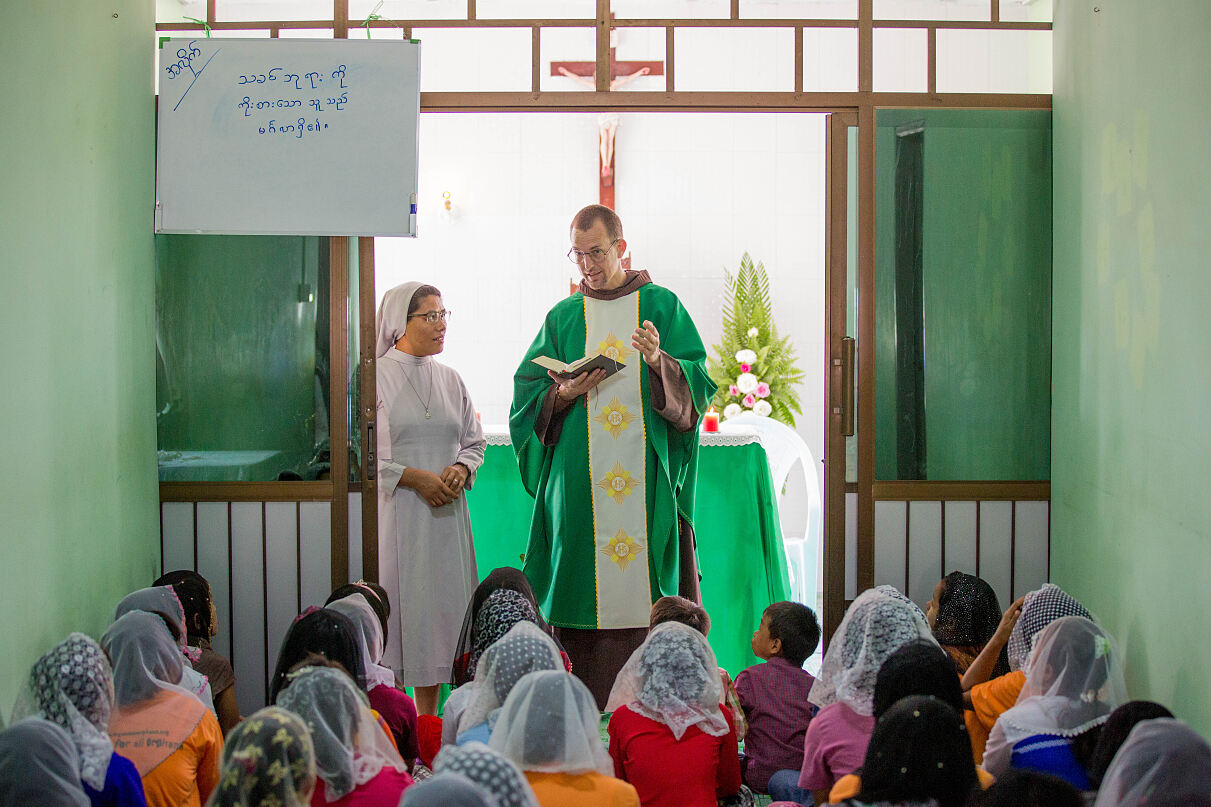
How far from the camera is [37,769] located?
6.75 ft

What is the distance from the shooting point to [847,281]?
440 cm

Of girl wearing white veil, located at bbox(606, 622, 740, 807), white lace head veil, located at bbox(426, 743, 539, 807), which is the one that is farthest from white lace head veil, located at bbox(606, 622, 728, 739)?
white lace head veil, located at bbox(426, 743, 539, 807)

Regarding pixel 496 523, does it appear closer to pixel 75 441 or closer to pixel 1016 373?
pixel 75 441

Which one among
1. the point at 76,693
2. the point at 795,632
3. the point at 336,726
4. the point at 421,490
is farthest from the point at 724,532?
the point at 76,693

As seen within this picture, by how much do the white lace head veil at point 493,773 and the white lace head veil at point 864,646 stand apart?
3.81 ft

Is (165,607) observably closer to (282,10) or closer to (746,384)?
(282,10)

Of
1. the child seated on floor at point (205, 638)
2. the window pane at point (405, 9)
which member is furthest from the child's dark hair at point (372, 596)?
the window pane at point (405, 9)

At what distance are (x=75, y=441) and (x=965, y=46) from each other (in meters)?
3.52

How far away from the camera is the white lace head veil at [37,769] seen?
2045mm

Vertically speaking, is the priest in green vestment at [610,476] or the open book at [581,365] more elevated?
the open book at [581,365]

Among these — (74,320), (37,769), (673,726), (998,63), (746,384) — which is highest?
(998,63)

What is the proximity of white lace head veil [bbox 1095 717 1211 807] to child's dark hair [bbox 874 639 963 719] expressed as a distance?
1.54 ft

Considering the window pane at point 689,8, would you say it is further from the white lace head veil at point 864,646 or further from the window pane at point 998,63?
the white lace head veil at point 864,646

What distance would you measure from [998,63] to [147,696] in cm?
374
